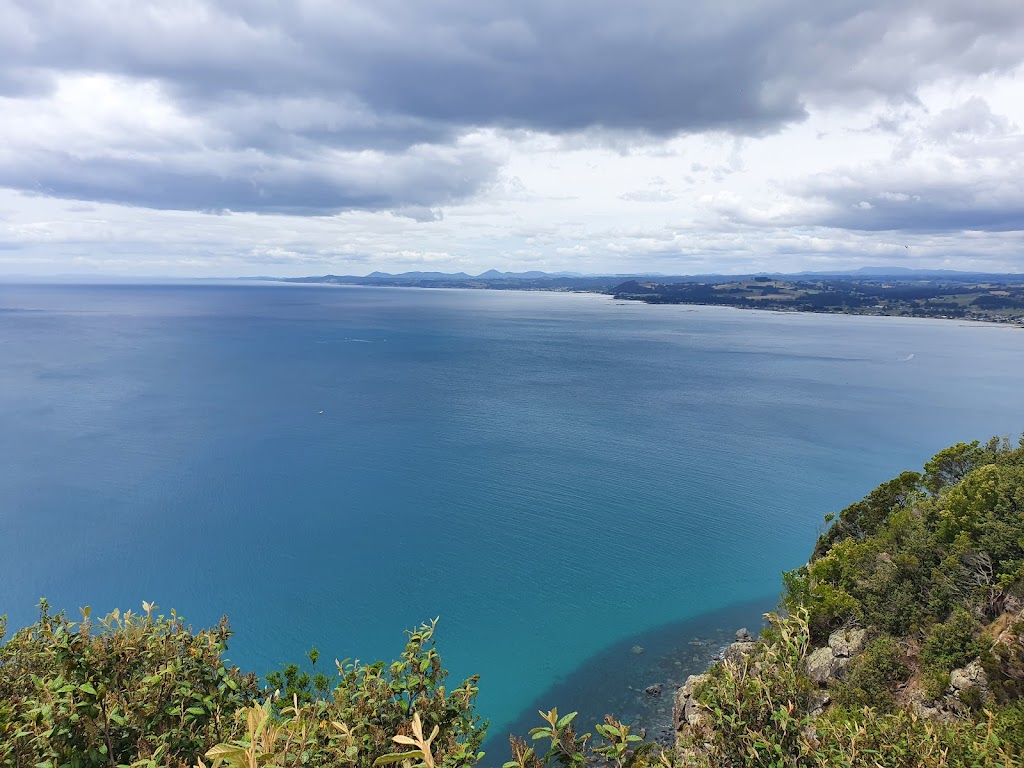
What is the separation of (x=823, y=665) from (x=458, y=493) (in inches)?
1258

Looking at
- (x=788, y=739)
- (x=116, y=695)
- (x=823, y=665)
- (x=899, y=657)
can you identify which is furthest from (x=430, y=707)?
(x=823, y=665)

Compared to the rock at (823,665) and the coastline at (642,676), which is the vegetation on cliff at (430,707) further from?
the coastline at (642,676)

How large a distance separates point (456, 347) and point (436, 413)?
61674 millimetres

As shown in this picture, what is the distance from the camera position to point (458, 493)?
48438 millimetres

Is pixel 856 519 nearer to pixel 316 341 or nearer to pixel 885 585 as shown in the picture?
pixel 885 585

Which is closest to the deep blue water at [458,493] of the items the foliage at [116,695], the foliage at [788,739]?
the foliage at [116,695]

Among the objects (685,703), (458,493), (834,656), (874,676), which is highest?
(874,676)

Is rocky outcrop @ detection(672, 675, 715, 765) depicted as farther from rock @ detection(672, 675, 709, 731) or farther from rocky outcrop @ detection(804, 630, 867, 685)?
rocky outcrop @ detection(804, 630, 867, 685)

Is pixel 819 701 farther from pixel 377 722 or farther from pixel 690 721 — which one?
pixel 377 722

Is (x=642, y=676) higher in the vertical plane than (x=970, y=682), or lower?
lower

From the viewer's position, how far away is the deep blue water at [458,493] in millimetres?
32219

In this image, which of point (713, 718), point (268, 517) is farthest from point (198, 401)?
point (713, 718)

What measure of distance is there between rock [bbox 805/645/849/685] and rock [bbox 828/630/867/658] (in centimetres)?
21

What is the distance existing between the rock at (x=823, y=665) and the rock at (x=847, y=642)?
0.21m
